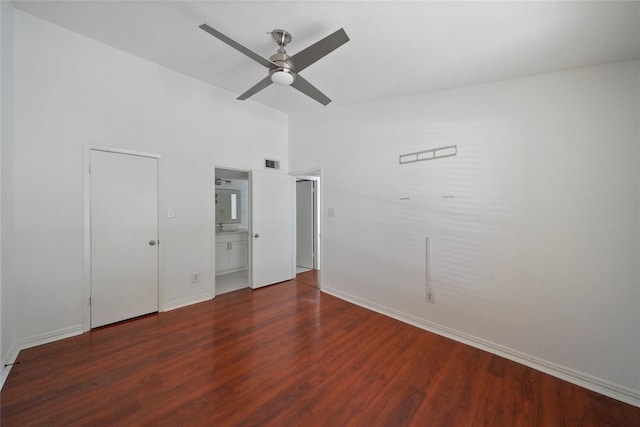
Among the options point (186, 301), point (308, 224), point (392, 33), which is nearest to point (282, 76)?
point (392, 33)

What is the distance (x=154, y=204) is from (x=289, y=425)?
2.72 metres

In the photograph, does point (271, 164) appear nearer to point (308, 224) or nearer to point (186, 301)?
point (308, 224)

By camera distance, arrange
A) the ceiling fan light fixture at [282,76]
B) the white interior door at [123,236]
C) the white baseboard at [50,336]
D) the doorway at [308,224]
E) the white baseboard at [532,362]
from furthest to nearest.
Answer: the doorway at [308,224], the white interior door at [123,236], the white baseboard at [50,336], the ceiling fan light fixture at [282,76], the white baseboard at [532,362]

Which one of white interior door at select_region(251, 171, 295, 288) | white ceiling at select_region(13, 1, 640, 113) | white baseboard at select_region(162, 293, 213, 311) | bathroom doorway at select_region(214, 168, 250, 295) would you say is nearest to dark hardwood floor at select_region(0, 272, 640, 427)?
white baseboard at select_region(162, 293, 213, 311)

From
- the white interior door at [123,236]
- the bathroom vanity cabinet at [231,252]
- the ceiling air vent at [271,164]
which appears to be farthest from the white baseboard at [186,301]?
the ceiling air vent at [271,164]

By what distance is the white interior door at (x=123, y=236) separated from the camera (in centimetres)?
251

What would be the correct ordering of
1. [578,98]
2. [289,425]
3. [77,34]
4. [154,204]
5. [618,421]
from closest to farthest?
[289,425] < [618,421] < [578,98] < [77,34] < [154,204]

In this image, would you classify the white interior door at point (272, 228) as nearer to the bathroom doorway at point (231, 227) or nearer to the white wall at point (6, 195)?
the bathroom doorway at point (231, 227)

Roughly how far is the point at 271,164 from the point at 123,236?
225 cm

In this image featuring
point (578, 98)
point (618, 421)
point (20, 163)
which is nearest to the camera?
point (618, 421)

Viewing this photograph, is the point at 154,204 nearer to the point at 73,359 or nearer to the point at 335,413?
the point at 73,359

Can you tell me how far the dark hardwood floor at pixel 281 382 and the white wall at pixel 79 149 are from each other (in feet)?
1.87

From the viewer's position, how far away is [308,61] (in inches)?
71.9

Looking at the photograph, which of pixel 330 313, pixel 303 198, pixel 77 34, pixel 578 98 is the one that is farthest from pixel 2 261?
pixel 578 98
